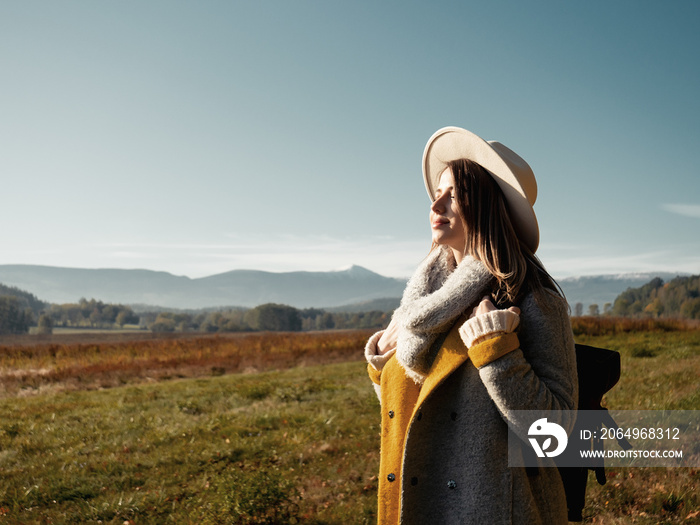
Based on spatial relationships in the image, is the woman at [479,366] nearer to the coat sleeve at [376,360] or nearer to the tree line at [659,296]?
the coat sleeve at [376,360]

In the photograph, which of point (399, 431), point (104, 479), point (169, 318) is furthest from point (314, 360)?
point (169, 318)

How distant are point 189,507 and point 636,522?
5.09 metres

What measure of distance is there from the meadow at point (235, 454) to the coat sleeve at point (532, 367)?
3669 mm

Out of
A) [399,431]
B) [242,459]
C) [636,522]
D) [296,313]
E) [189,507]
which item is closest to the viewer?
[399,431]

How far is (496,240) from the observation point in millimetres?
2281

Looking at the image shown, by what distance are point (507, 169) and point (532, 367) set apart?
95cm

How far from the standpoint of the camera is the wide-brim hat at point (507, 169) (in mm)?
2295

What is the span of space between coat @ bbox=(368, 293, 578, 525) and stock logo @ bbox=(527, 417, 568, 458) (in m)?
0.04

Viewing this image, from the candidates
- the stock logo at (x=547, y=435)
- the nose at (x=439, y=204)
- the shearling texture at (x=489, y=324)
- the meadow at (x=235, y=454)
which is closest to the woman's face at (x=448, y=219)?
the nose at (x=439, y=204)

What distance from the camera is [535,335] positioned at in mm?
2117

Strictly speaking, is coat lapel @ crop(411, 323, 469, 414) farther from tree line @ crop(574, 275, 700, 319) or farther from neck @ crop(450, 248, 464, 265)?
tree line @ crop(574, 275, 700, 319)

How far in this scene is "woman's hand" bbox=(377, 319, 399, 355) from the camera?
2.76m

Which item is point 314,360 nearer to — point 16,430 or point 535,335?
Answer: point 16,430

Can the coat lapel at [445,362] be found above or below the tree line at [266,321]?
above
